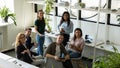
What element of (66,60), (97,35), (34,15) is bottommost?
(66,60)

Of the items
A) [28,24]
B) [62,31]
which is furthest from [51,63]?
[28,24]

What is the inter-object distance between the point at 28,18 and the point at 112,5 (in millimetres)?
2687

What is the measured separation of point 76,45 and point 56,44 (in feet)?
2.11

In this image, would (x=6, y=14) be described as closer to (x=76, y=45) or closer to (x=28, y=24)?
(x=28, y=24)

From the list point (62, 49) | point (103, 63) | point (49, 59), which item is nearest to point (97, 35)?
point (62, 49)

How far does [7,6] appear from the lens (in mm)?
6324

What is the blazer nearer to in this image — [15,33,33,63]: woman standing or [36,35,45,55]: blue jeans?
[15,33,33,63]: woman standing

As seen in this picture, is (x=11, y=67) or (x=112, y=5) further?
(x=112, y=5)

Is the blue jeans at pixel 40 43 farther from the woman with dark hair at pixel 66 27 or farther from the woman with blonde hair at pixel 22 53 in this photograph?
the woman with blonde hair at pixel 22 53

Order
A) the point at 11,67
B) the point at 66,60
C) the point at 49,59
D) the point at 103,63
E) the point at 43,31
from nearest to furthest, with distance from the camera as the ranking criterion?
the point at 103,63
the point at 11,67
the point at 49,59
the point at 66,60
the point at 43,31

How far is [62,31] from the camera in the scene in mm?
5207

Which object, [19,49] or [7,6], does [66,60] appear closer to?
[19,49]

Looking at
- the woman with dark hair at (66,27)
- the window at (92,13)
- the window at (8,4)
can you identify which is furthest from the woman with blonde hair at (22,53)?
the window at (8,4)

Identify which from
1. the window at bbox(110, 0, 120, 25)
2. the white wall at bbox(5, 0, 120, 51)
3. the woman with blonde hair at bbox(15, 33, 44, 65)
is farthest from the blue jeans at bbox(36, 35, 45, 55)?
the window at bbox(110, 0, 120, 25)
